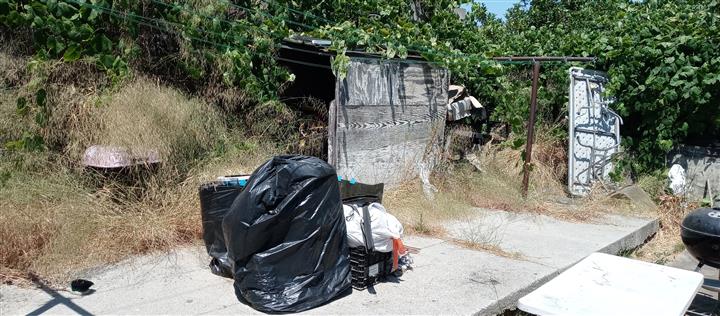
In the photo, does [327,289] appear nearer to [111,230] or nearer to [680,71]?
[111,230]

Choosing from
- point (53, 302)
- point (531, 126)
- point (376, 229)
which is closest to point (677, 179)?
point (531, 126)

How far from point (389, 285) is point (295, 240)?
3.17ft

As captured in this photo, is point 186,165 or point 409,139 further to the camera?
point 409,139

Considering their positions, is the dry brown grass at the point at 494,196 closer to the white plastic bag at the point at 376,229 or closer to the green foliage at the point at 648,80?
the green foliage at the point at 648,80

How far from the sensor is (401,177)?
7.53 metres

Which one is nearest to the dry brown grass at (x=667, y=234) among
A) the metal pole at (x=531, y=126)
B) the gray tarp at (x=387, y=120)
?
the metal pole at (x=531, y=126)

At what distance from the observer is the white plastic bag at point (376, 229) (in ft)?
13.8

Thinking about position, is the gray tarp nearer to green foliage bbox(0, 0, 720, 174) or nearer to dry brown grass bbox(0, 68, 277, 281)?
green foliage bbox(0, 0, 720, 174)

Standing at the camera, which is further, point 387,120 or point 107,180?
point 387,120

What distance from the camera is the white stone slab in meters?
2.96

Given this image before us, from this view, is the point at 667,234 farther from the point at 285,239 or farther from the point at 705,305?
the point at 285,239

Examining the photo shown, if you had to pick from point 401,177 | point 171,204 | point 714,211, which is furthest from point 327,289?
point 401,177

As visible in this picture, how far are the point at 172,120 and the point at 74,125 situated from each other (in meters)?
0.86

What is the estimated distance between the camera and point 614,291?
3.26 metres
